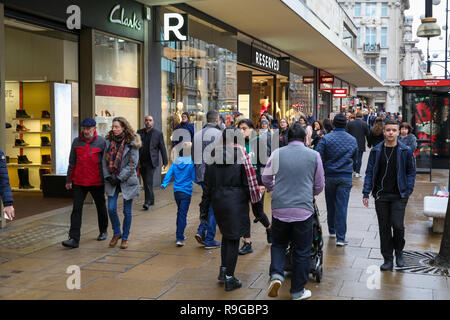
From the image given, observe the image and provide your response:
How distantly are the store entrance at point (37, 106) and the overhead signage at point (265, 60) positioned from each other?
8.86 metres

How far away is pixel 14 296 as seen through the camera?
5535 mm

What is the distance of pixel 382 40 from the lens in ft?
258

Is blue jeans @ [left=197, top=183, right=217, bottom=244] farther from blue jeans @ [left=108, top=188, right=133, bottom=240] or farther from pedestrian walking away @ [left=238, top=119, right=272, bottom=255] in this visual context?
blue jeans @ [left=108, top=188, right=133, bottom=240]

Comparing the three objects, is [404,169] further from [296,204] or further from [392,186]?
[296,204]

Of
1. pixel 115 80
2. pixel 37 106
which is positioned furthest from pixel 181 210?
pixel 37 106

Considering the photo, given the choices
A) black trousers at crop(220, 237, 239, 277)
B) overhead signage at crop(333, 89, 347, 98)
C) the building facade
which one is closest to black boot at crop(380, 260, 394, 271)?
black trousers at crop(220, 237, 239, 277)

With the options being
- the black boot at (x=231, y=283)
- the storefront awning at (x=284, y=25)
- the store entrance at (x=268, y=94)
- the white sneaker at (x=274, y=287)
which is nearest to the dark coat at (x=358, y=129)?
the storefront awning at (x=284, y=25)

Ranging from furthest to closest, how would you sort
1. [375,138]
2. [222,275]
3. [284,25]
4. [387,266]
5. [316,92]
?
[316,92]
[284,25]
[375,138]
[387,266]
[222,275]

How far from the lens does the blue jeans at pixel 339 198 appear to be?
7.76 m

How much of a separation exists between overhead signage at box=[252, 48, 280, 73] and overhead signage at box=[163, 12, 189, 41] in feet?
24.6

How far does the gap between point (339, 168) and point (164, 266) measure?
287 centimetres

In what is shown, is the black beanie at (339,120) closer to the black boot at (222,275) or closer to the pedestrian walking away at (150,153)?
the black boot at (222,275)

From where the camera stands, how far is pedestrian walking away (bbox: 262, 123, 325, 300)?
5.32m

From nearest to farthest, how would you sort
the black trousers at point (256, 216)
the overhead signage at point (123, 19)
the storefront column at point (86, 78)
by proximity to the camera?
the black trousers at point (256, 216) < the storefront column at point (86, 78) < the overhead signage at point (123, 19)
